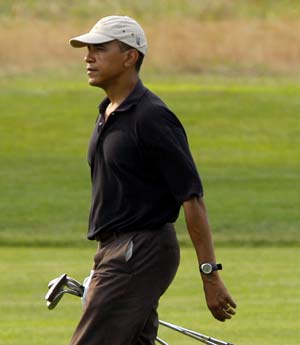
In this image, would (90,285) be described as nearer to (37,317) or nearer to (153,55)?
(37,317)

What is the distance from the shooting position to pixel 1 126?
31828mm

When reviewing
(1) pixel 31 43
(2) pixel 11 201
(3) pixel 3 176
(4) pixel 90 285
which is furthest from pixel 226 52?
(4) pixel 90 285

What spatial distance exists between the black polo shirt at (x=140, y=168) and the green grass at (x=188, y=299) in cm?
314

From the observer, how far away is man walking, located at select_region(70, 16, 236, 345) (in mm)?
7016

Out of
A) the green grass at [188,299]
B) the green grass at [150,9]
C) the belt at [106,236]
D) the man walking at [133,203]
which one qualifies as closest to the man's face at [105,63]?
the man walking at [133,203]

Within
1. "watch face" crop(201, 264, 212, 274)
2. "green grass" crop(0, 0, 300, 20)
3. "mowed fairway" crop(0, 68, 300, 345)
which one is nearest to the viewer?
"watch face" crop(201, 264, 212, 274)

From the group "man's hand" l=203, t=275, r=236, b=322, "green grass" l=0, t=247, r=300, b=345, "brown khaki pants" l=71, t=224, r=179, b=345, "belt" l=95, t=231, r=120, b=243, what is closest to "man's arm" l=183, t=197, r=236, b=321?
"man's hand" l=203, t=275, r=236, b=322

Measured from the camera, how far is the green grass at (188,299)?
10.6 m

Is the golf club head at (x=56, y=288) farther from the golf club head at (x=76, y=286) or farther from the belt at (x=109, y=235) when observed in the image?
the belt at (x=109, y=235)

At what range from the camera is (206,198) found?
22.6 m

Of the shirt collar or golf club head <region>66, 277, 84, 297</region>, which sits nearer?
the shirt collar

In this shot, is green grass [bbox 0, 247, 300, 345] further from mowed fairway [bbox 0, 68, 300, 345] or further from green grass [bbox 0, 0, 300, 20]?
green grass [bbox 0, 0, 300, 20]

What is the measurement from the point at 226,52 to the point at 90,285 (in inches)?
1229

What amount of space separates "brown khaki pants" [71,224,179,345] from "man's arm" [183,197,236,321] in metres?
0.25
